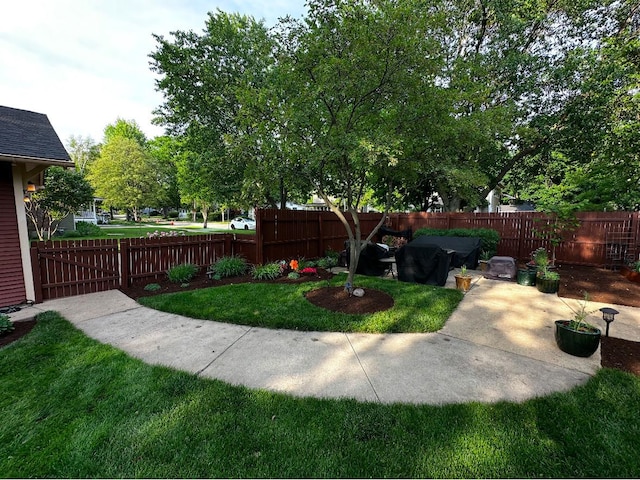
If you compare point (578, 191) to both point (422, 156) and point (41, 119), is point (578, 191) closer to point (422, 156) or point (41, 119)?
point (422, 156)

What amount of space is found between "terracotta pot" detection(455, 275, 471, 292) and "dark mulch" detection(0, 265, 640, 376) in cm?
180

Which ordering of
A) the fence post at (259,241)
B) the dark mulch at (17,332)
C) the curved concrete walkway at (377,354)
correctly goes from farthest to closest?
the fence post at (259,241)
the dark mulch at (17,332)
the curved concrete walkway at (377,354)

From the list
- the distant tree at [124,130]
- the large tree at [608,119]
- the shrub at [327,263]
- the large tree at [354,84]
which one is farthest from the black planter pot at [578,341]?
the distant tree at [124,130]

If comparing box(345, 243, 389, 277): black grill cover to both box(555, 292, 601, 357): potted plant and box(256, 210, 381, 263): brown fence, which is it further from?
box(555, 292, 601, 357): potted plant

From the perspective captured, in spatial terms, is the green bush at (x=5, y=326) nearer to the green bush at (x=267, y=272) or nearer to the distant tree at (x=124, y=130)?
the green bush at (x=267, y=272)

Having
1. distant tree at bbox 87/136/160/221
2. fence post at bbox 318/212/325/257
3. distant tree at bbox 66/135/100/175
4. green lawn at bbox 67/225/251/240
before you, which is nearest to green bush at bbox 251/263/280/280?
fence post at bbox 318/212/325/257

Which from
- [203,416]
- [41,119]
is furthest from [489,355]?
[41,119]

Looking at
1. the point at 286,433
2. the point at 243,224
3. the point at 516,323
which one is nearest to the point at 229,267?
the point at 286,433

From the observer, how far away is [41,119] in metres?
6.41

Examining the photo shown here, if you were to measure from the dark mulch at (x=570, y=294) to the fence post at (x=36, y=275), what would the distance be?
1223 mm

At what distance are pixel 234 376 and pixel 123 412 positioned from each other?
0.93 m

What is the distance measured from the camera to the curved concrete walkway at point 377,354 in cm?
269

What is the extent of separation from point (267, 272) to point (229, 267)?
1098 mm

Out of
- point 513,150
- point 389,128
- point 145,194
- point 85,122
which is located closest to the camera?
point 389,128
